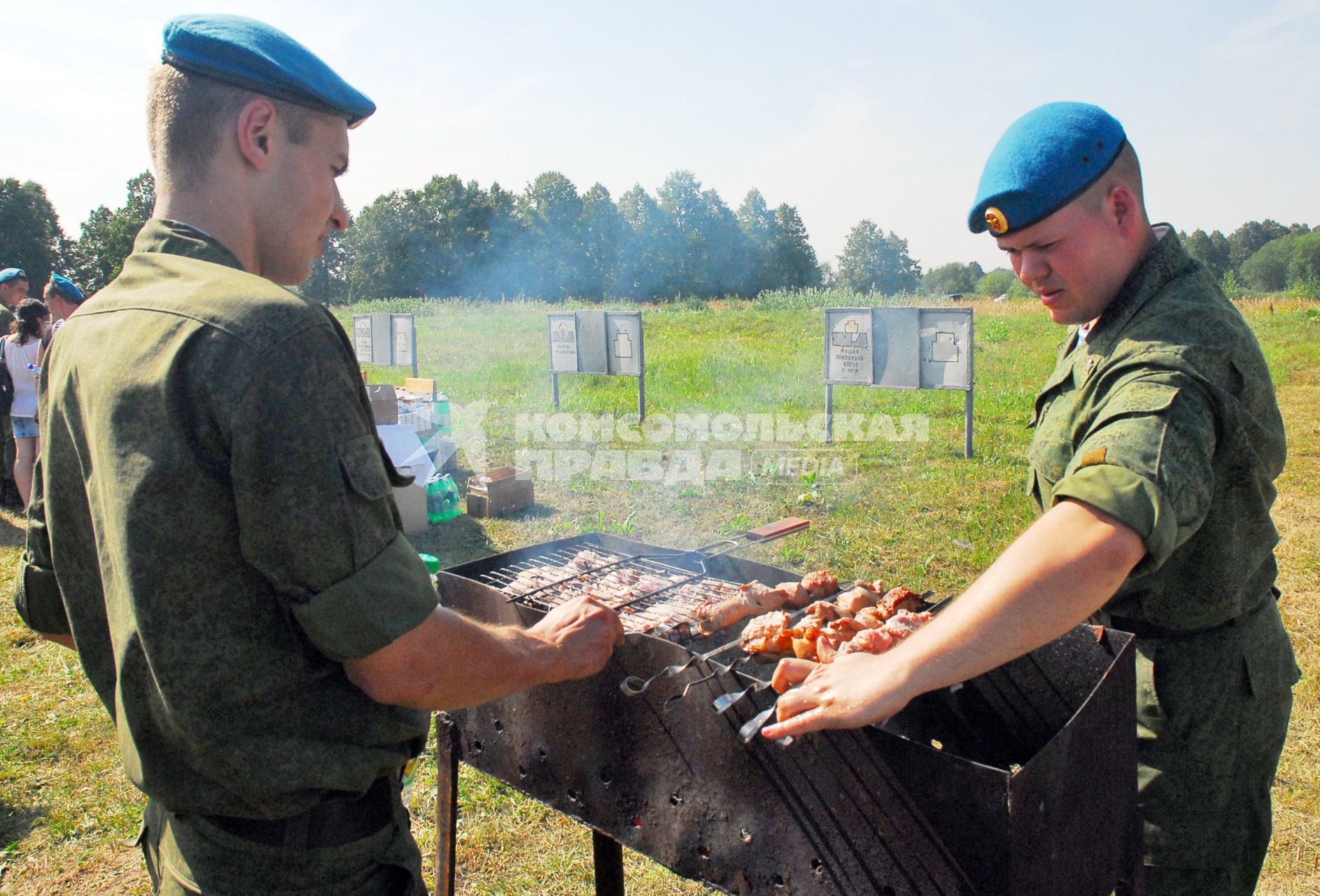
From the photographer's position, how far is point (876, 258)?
310 feet

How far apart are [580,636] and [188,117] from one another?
1406mm

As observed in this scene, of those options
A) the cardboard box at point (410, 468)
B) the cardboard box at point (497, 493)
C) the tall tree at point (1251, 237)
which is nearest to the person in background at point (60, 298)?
the cardboard box at point (410, 468)

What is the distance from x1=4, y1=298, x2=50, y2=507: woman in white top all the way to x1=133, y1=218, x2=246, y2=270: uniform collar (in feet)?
26.4

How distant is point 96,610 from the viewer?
5.47ft

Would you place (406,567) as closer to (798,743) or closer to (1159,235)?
(798,743)

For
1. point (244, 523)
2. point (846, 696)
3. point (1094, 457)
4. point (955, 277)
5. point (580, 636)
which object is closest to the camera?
point (244, 523)

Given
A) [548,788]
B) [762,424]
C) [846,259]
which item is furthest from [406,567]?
[846,259]

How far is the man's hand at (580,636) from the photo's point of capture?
209 centimetres

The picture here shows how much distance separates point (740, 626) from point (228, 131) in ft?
6.86

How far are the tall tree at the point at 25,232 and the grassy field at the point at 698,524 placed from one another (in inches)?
2098

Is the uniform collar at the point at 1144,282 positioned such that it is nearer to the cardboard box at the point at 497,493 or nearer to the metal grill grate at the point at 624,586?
the metal grill grate at the point at 624,586

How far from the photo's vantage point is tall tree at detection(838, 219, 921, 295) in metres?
92.9

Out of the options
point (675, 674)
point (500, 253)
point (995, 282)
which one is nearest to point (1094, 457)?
point (675, 674)

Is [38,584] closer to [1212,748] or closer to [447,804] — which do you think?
[447,804]
